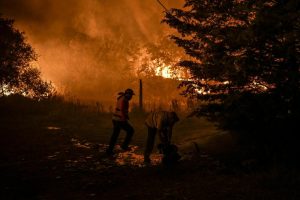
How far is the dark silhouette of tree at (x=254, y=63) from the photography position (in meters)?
7.48

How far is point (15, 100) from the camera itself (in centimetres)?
3022

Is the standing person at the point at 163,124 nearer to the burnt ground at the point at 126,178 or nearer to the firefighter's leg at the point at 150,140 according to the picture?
the firefighter's leg at the point at 150,140

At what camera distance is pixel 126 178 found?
26.1ft

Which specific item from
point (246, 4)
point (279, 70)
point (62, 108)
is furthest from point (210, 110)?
point (62, 108)

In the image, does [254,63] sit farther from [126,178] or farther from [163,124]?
[126,178]

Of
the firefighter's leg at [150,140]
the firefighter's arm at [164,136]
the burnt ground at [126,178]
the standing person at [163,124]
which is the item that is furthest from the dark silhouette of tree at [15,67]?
the firefighter's arm at [164,136]

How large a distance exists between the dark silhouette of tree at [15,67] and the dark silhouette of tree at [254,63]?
20.9 metres

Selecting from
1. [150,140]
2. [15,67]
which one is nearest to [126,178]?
[150,140]

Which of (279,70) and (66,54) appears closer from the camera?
(279,70)

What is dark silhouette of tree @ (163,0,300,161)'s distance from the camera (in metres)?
7.48

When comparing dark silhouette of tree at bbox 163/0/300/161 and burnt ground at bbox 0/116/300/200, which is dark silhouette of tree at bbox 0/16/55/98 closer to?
burnt ground at bbox 0/116/300/200

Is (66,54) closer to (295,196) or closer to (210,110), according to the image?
(210,110)

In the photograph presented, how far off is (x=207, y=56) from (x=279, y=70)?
6.12ft

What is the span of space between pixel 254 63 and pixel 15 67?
77.2 feet
